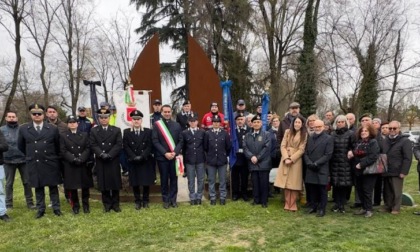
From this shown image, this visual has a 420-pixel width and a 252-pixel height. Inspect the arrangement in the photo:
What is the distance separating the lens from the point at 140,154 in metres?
6.61

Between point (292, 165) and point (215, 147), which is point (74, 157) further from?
point (292, 165)

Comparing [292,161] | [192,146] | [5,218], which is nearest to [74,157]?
[5,218]

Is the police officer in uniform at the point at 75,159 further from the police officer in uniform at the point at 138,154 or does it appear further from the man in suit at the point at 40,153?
the police officer in uniform at the point at 138,154

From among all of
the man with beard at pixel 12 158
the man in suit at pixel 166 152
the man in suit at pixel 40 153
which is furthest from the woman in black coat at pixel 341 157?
the man with beard at pixel 12 158

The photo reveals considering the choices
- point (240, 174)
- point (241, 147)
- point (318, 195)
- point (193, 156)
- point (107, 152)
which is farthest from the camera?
point (240, 174)

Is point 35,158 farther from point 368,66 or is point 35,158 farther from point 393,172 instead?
point 368,66

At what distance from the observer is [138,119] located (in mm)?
6633

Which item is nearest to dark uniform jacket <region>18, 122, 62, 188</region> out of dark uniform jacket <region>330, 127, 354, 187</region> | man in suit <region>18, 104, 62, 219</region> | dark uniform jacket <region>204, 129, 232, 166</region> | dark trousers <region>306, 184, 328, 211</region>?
man in suit <region>18, 104, 62, 219</region>

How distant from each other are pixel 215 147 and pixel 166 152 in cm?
93

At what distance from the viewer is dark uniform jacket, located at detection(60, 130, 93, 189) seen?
6.14 meters

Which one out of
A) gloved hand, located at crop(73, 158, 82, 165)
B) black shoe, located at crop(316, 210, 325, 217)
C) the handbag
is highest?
gloved hand, located at crop(73, 158, 82, 165)

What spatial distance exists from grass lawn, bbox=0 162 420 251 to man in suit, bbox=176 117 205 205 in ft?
0.93

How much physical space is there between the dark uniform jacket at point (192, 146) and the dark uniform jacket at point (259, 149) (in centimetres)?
85

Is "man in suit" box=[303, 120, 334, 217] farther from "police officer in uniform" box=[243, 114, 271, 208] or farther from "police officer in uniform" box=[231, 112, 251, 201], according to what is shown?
"police officer in uniform" box=[231, 112, 251, 201]
